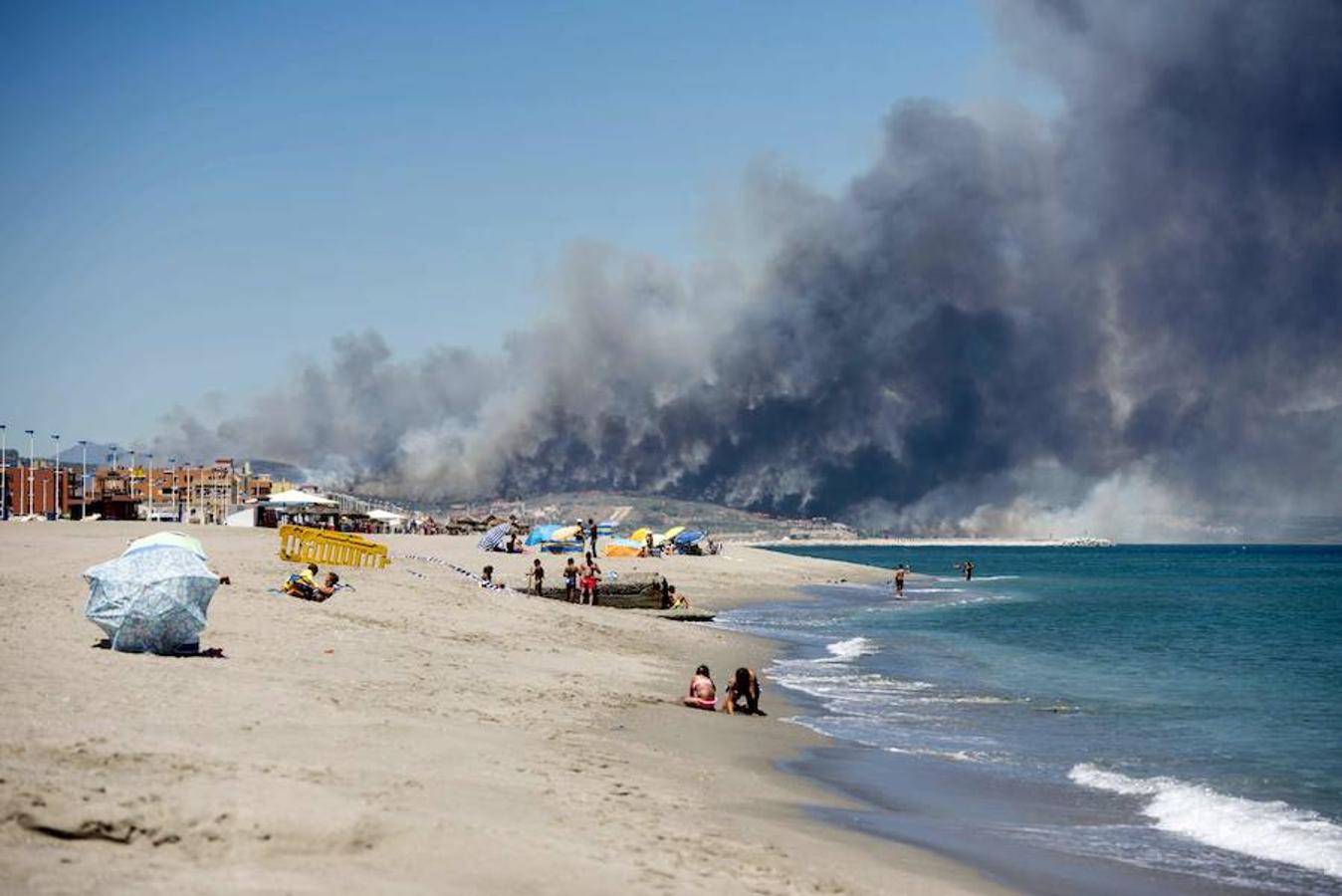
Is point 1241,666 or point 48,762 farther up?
point 48,762

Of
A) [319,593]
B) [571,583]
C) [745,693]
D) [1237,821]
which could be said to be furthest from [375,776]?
[571,583]

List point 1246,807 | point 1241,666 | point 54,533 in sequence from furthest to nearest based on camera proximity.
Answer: point 54,533 → point 1241,666 → point 1246,807

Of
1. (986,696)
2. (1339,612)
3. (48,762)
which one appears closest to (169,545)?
(48,762)

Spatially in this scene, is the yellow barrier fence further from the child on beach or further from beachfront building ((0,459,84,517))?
beachfront building ((0,459,84,517))

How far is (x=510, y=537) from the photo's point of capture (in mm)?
86375

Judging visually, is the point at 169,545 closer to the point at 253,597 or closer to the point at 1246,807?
the point at 253,597

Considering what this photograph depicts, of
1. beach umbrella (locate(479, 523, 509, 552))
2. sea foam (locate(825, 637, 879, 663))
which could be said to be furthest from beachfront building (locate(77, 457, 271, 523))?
sea foam (locate(825, 637, 879, 663))

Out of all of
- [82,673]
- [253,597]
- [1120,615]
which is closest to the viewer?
[82,673]

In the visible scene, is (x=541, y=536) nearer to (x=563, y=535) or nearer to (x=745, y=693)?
(x=563, y=535)

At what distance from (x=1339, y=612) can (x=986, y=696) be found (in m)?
54.9

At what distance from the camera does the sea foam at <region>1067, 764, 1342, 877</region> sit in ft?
49.9

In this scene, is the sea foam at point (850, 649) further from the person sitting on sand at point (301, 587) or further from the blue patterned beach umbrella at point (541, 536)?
the blue patterned beach umbrella at point (541, 536)

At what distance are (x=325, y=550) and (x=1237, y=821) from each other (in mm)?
34301

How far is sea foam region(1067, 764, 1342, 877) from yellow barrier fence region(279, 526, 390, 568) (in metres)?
30.2
